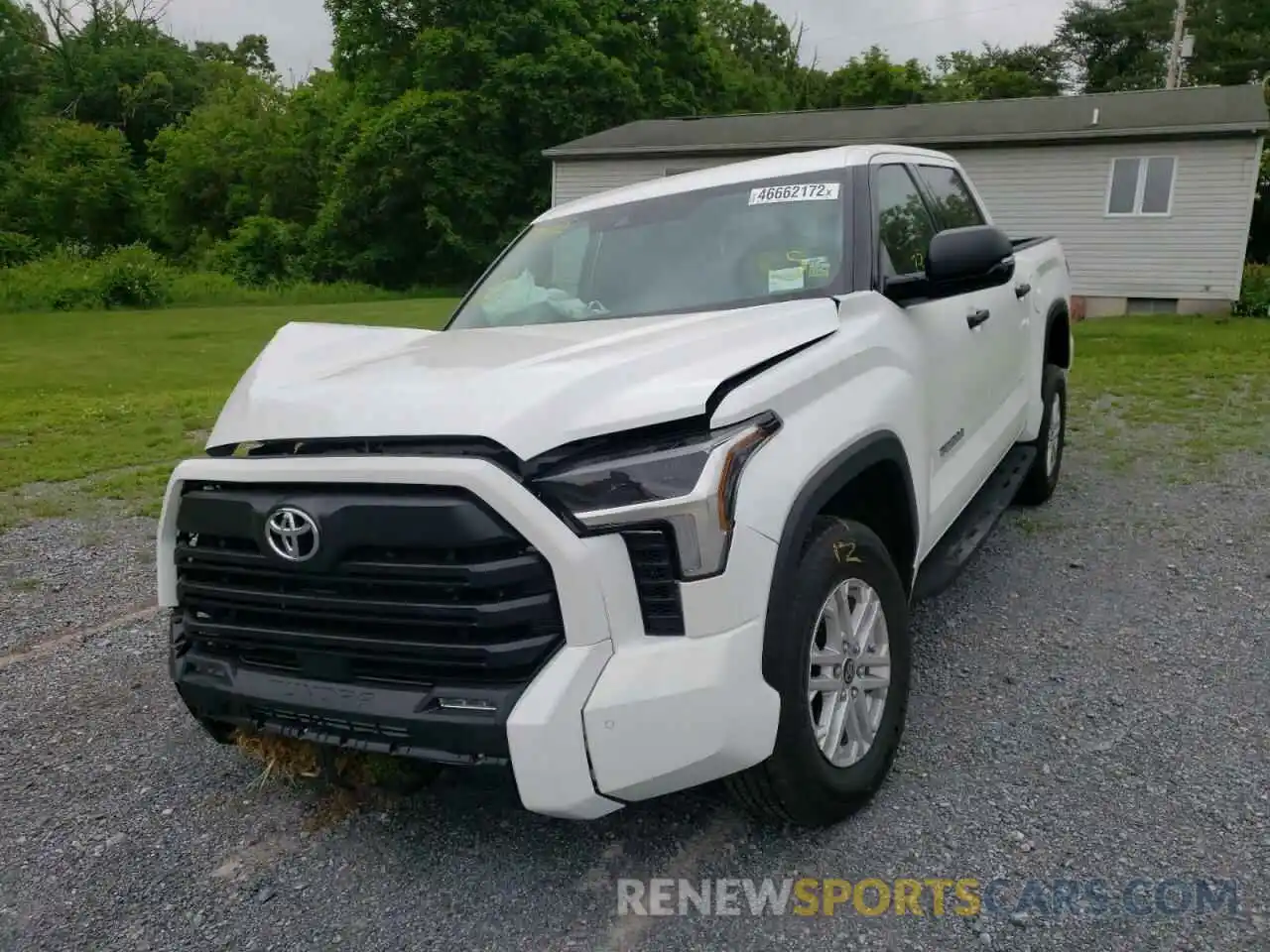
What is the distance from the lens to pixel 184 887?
261 cm

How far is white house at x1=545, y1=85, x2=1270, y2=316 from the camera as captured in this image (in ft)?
60.0

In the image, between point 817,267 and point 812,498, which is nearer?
point 812,498

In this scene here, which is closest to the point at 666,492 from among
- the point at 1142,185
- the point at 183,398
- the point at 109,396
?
the point at 183,398

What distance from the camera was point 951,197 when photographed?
4727 mm

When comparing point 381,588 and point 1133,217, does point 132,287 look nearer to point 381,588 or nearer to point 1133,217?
point 1133,217

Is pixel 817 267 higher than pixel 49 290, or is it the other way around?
pixel 817 267

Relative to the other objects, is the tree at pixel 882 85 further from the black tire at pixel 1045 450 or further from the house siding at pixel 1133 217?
the black tire at pixel 1045 450

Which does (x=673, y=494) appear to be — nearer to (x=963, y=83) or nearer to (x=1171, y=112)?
(x=1171, y=112)

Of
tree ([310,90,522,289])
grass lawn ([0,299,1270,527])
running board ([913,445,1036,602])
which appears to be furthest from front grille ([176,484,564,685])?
tree ([310,90,522,289])

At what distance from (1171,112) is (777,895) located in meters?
21.0

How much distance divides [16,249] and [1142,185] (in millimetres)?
35741

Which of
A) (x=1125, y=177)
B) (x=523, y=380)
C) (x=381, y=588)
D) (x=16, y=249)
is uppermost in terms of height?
(x=523, y=380)

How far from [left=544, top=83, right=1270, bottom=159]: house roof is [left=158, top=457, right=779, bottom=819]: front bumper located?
19409 millimetres

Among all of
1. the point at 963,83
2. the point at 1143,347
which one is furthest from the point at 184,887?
the point at 963,83
